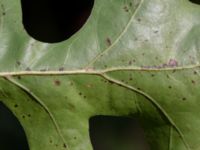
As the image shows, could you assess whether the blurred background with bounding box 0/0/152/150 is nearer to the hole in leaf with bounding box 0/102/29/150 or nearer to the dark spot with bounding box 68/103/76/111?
the hole in leaf with bounding box 0/102/29/150

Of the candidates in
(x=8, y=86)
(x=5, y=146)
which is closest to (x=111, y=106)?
(x=8, y=86)

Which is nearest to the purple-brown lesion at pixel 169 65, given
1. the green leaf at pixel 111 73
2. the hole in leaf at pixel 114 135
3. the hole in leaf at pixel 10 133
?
the green leaf at pixel 111 73

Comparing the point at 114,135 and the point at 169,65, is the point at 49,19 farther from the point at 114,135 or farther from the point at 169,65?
the point at 169,65

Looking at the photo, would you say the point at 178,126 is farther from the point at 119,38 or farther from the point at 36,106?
the point at 36,106

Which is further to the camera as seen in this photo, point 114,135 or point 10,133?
point 114,135

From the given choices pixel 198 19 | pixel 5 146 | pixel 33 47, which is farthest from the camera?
pixel 5 146

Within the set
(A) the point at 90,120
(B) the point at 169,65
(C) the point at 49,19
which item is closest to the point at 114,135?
(A) the point at 90,120
